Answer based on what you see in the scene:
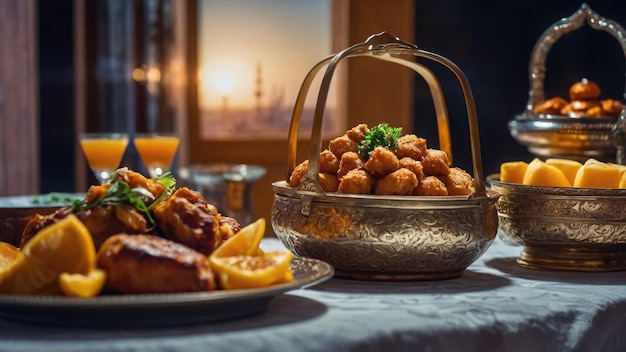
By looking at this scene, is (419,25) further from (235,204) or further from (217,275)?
(217,275)

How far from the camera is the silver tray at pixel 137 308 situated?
41.1 inches

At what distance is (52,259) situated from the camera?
1.11m

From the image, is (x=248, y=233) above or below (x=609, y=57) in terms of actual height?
below

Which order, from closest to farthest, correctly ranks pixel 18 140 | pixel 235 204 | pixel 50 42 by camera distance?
pixel 235 204, pixel 18 140, pixel 50 42

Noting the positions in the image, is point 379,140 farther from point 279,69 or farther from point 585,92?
point 279,69

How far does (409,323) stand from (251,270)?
8.4 inches

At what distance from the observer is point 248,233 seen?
1233 millimetres

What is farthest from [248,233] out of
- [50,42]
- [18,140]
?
[50,42]

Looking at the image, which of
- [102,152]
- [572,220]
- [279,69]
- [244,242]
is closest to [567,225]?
[572,220]

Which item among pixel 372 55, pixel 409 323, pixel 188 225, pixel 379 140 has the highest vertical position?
pixel 372 55

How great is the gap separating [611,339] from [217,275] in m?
0.61

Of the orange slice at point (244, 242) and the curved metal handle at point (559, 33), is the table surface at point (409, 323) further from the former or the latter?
the curved metal handle at point (559, 33)

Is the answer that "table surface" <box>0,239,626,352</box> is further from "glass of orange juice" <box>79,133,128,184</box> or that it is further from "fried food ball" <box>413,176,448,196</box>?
"glass of orange juice" <box>79,133,128,184</box>

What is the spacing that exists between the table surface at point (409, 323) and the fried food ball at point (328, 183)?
0.16 meters
